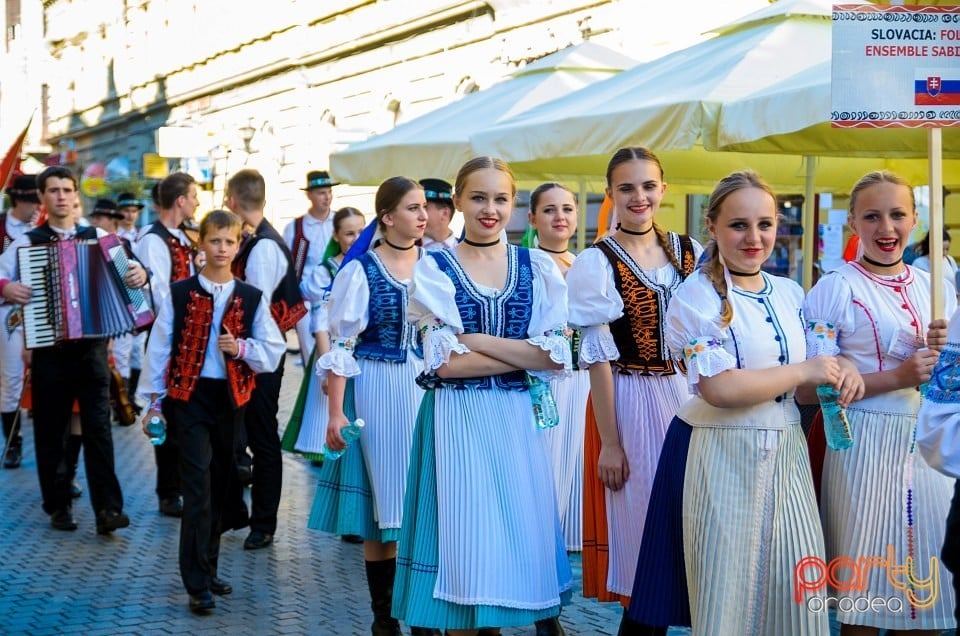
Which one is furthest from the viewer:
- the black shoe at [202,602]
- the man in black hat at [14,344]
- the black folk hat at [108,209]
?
the black folk hat at [108,209]

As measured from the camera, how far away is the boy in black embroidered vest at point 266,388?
24.6ft

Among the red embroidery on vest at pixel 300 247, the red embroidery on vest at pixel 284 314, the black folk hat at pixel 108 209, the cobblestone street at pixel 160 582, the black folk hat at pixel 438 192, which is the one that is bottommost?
the cobblestone street at pixel 160 582

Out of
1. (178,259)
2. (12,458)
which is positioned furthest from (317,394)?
(12,458)

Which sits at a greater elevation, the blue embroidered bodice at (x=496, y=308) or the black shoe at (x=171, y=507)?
the blue embroidered bodice at (x=496, y=308)

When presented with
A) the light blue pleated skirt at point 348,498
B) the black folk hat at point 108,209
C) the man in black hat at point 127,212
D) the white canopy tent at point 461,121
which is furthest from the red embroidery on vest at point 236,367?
the man in black hat at point 127,212

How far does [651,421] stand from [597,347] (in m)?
0.35

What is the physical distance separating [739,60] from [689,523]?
Answer: 419cm

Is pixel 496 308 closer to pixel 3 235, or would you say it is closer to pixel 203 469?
pixel 203 469

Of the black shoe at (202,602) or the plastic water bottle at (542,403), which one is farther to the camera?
the black shoe at (202,602)

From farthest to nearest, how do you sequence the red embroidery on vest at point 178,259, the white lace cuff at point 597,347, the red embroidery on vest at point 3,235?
the red embroidery on vest at point 3,235, the red embroidery on vest at point 178,259, the white lace cuff at point 597,347

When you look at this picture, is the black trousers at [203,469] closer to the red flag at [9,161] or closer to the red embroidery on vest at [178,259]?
the red flag at [9,161]

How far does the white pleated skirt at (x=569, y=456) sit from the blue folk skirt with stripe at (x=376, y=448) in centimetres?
77

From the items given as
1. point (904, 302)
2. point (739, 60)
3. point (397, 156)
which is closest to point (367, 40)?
point (397, 156)

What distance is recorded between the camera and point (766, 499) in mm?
3969
